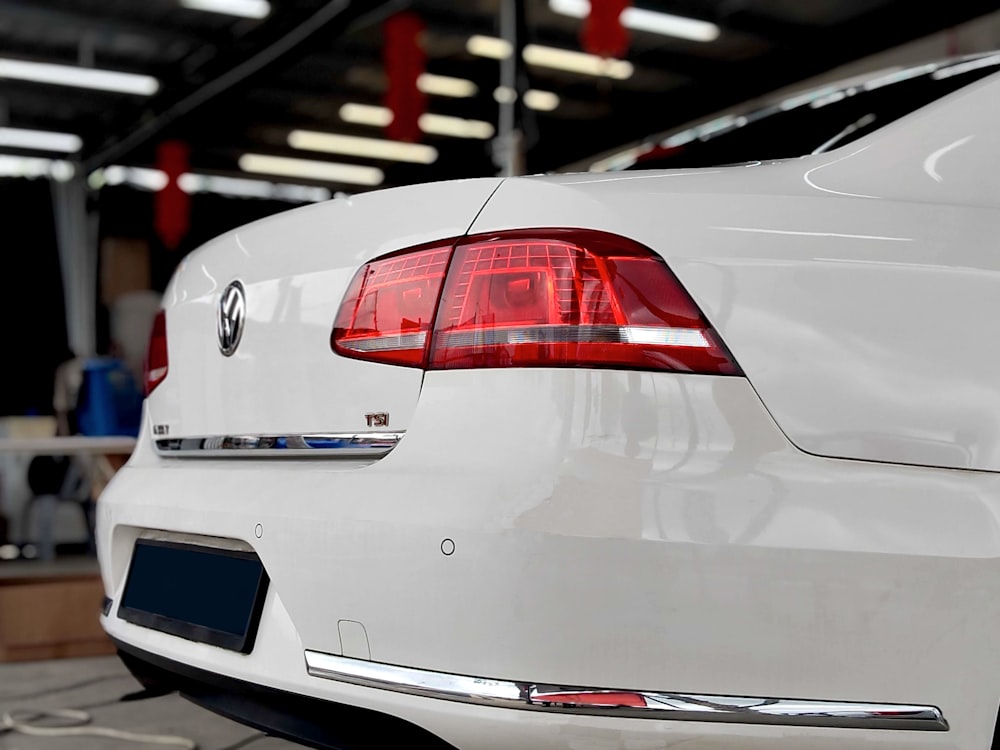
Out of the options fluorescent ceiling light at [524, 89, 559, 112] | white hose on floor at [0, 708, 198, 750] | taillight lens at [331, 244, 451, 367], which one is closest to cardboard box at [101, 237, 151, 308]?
fluorescent ceiling light at [524, 89, 559, 112]

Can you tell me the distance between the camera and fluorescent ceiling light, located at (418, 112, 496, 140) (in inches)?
566

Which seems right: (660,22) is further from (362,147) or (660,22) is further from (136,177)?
(136,177)

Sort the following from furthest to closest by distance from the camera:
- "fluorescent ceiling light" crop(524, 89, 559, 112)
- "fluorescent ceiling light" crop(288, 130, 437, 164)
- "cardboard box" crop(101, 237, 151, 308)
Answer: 1. "cardboard box" crop(101, 237, 151, 308)
2. "fluorescent ceiling light" crop(288, 130, 437, 164)
3. "fluorescent ceiling light" crop(524, 89, 559, 112)

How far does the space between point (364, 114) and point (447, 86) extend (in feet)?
4.69

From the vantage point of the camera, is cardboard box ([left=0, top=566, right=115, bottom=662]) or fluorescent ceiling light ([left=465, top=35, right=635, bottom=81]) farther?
fluorescent ceiling light ([left=465, top=35, right=635, bottom=81])

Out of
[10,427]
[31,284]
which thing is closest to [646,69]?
[10,427]

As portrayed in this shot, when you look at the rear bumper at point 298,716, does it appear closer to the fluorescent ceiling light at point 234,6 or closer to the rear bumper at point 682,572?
the rear bumper at point 682,572

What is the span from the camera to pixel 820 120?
1.76m

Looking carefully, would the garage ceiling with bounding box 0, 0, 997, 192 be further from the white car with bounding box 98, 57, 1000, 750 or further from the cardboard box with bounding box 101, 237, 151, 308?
the white car with bounding box 98, 57, 1000, 750

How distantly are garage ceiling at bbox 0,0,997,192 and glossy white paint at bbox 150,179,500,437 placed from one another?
6.80 m

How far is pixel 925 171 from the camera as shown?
1.28 meters

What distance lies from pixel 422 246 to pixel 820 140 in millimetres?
656

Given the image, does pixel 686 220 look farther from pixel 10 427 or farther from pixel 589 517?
pixel 10 427

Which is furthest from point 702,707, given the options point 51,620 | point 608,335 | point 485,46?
point 485,46
